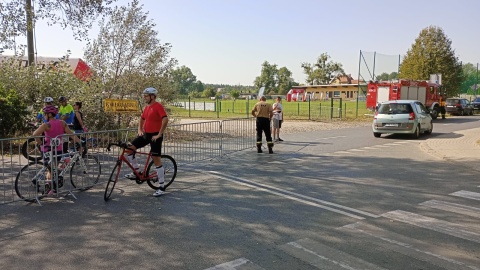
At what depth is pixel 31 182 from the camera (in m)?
6.33

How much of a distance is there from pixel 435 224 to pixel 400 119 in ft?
38.1

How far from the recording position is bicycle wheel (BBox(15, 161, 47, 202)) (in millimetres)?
6234

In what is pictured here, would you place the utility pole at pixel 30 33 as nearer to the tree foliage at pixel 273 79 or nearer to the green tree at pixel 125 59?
the green tree at pixel 125 59

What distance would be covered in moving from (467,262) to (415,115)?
43.4 feet

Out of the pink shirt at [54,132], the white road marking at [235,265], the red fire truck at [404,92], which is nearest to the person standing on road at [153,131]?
the pink shirt at [54,132]

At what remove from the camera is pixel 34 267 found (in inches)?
151

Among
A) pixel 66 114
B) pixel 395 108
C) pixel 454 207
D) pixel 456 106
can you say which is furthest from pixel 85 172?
pixel 456 106

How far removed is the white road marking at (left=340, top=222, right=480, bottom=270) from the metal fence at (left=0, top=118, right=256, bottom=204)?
401 cm

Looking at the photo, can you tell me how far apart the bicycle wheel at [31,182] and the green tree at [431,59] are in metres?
39.5

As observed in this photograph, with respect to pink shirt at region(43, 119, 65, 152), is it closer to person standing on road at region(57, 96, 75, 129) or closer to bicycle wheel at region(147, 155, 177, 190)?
bicycle wheel at region(147, 155, 177, 190)

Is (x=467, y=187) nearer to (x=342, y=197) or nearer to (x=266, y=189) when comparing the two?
(x=342, y=197)

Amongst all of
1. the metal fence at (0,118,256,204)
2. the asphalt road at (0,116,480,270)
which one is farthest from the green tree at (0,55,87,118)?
the asphalt road at (0,116,480,270)

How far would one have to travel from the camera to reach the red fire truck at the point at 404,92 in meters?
26.6

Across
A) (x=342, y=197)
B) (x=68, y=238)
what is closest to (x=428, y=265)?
(x=342, y=197)
